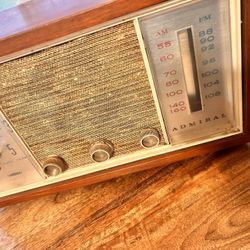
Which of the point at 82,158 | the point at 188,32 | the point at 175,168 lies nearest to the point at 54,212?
the point at 82,158

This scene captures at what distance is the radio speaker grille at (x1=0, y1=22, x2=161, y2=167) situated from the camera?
1.63ft

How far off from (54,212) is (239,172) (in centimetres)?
33

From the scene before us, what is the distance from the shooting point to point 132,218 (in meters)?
0.59

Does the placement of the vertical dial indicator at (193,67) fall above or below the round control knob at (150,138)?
above

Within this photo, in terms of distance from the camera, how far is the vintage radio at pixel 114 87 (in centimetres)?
47

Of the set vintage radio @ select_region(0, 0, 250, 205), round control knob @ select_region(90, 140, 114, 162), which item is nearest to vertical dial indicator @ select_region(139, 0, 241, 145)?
vintage radio @ select_region(0, 0, 250, 205)

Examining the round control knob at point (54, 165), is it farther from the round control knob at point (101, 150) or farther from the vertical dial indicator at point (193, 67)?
the vertical dial indicator at point (193, 67)

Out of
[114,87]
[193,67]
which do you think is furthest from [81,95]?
[193,67]

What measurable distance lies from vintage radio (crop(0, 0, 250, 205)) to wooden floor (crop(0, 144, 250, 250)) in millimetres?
30

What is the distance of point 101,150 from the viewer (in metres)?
0.59

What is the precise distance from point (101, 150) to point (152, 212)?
0.44 feet

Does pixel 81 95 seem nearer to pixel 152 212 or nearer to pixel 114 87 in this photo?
pixel 114 87

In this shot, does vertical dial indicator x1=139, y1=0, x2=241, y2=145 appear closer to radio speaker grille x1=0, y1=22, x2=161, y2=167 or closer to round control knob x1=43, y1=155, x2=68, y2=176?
radio speaker grille x1=0, y1=22, x2=161, y2=167

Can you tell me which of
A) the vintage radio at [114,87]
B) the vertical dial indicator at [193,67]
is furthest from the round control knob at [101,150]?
the vertical dial indicator at [193,67]
